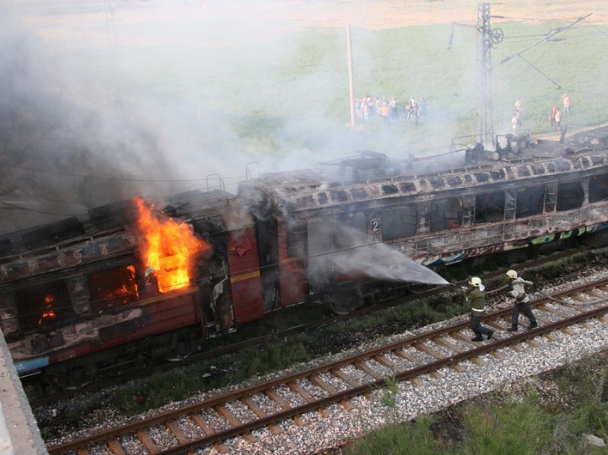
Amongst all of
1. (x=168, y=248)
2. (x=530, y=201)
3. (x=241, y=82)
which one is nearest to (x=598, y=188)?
(x=530, y=201)

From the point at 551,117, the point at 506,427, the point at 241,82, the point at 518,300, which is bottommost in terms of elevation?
the point at 506,427

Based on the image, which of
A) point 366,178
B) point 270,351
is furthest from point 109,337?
point 366,178

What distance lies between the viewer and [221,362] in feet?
34.8

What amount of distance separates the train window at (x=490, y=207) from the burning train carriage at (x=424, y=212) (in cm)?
2

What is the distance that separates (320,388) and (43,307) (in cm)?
448

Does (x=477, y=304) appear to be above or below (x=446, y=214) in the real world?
below

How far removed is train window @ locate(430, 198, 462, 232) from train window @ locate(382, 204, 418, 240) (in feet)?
1.52

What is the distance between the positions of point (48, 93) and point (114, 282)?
38.5ft

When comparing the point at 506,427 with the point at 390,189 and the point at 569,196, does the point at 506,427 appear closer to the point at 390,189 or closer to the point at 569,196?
the point at 390,189

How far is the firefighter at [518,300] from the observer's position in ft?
34.7

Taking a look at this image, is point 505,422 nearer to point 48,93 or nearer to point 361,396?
point 361,396

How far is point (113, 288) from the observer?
9570 millimetres

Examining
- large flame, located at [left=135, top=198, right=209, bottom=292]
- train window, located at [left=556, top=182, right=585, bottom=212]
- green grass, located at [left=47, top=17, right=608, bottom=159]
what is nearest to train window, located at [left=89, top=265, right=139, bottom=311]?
large flame, located at [left=135, top=198, right=209, bottom=292]

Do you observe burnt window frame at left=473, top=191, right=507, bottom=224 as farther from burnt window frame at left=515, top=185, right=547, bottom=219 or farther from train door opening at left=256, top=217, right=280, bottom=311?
train door opening at left=256, top=217, right=280, bottom=311
